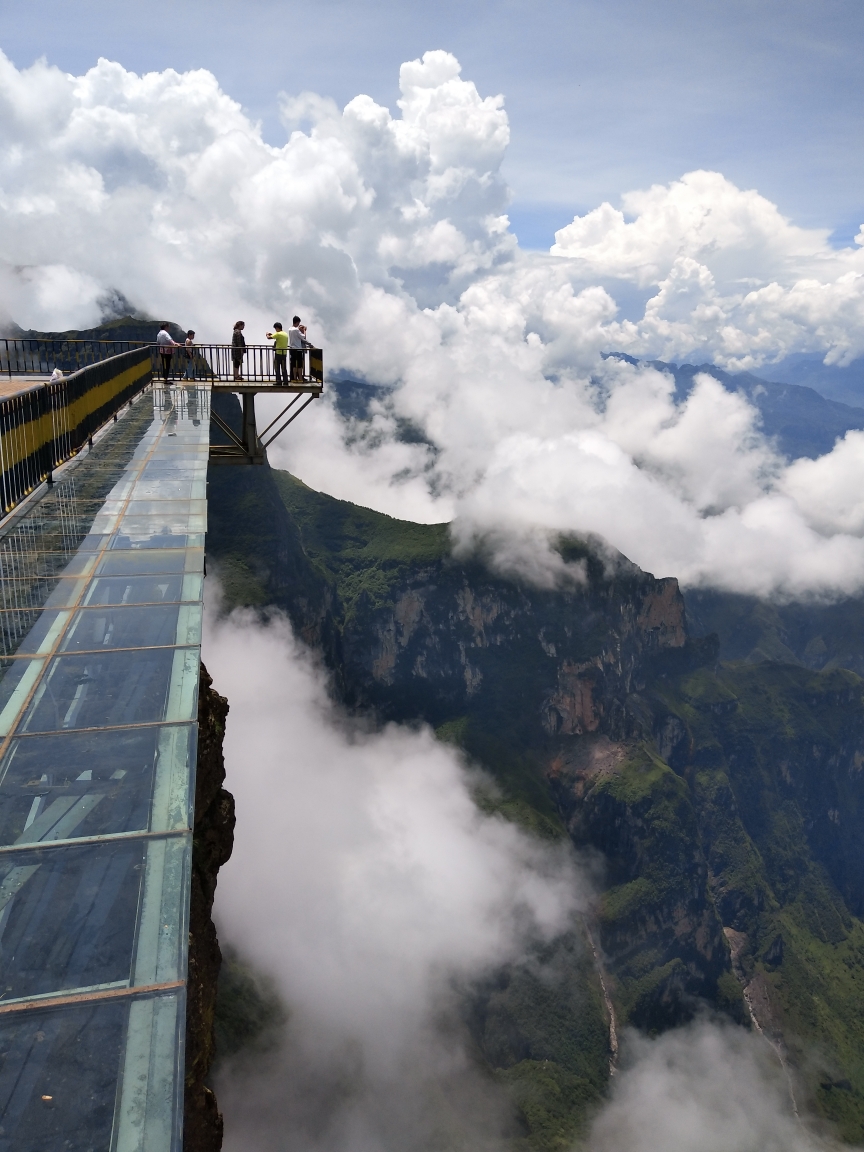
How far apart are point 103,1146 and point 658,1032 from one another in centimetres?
17745

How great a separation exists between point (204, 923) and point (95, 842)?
23.4 ft

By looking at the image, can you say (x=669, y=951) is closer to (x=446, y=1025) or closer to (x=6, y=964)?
(x=446, y=1025)

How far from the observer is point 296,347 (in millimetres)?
34000

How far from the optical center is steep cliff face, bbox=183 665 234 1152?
9609 mm

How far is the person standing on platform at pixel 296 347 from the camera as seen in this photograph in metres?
32.9

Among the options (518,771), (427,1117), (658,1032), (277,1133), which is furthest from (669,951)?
(277,1133)

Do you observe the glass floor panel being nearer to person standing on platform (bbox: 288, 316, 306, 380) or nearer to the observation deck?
the observation deck

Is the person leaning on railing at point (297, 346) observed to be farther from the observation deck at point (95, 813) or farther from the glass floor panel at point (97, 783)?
the glass floor panel at point (97, 783)

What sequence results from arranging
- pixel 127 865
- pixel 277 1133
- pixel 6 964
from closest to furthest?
pixel 6 964 < pixel 127 865 < pixel 277 1133

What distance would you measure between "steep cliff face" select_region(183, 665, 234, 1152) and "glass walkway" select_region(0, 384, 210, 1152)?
1866 millimetres

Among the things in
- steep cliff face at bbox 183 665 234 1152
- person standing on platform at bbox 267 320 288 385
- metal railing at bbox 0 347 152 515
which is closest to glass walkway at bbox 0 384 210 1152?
steep cliff face at bbox 183 665 234 1152

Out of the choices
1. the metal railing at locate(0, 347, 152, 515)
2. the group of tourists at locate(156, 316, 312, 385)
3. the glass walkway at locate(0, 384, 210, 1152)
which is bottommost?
the glass walkway at locate(0, 384, 210, 1152)

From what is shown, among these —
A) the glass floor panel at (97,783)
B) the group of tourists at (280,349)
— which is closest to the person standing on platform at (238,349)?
the group of tourists at (280,349)

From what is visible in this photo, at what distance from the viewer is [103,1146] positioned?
4191 mm
